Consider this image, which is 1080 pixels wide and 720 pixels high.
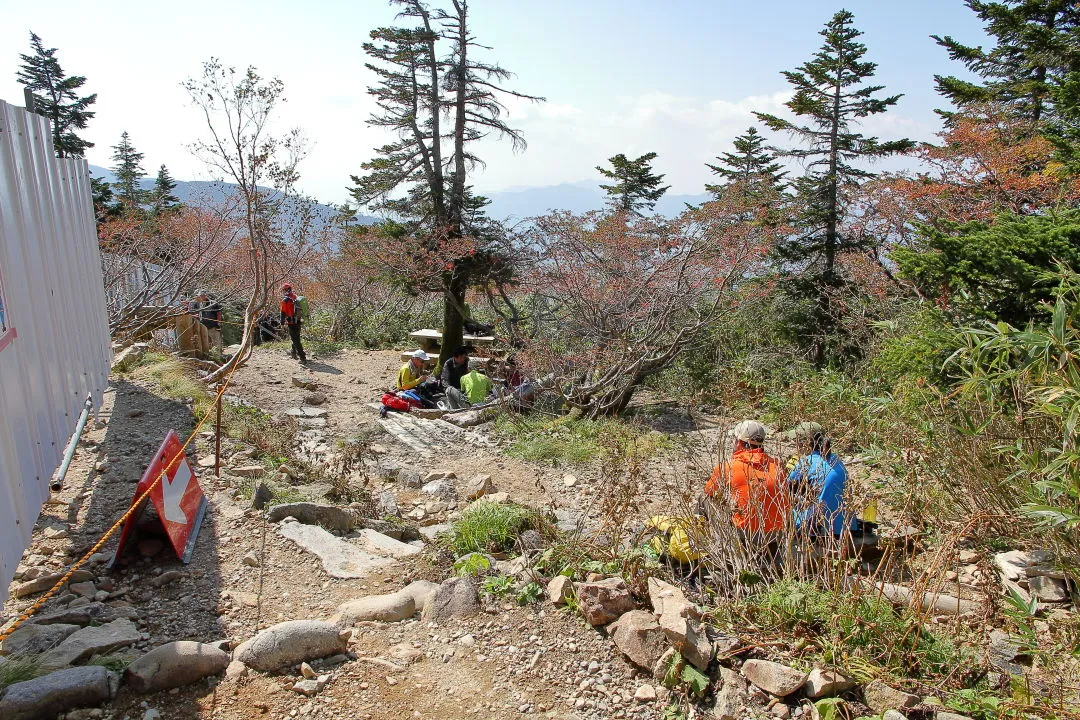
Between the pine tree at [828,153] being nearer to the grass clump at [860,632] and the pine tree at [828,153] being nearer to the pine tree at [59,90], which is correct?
the grass clump at [860,632]

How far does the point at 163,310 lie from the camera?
8.63 metres

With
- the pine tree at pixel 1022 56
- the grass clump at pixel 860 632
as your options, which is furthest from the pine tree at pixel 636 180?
the grass clump at pixel 860 632

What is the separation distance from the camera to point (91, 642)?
107 inches

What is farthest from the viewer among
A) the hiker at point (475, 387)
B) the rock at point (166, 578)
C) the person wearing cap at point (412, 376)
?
the person wearing cap at point (412, 376)

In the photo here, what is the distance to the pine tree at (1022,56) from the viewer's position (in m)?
10.9

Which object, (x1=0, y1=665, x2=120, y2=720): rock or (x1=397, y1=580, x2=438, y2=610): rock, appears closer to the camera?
(x1=0, y1=665, x2=120, y2=720): rock

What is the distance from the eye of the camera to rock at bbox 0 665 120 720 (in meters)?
2.23

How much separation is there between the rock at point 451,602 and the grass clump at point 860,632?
4.48 ft

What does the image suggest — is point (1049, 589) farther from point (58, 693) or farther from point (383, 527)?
point (58, 693)

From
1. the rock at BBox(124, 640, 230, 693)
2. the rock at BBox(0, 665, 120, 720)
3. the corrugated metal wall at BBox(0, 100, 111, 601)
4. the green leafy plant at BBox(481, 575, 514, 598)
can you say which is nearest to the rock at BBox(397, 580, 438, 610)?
the green leafy plant at BBox(481, 575, 514, 598)

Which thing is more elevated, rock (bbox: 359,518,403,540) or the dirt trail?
the dirt trail

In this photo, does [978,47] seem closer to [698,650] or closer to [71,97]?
[698,650]

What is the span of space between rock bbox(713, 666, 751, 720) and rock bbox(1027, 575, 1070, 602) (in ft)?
6.25

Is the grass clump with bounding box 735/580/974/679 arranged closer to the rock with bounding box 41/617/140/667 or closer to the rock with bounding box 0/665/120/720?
the rock with bounding box 0/665/120/720
